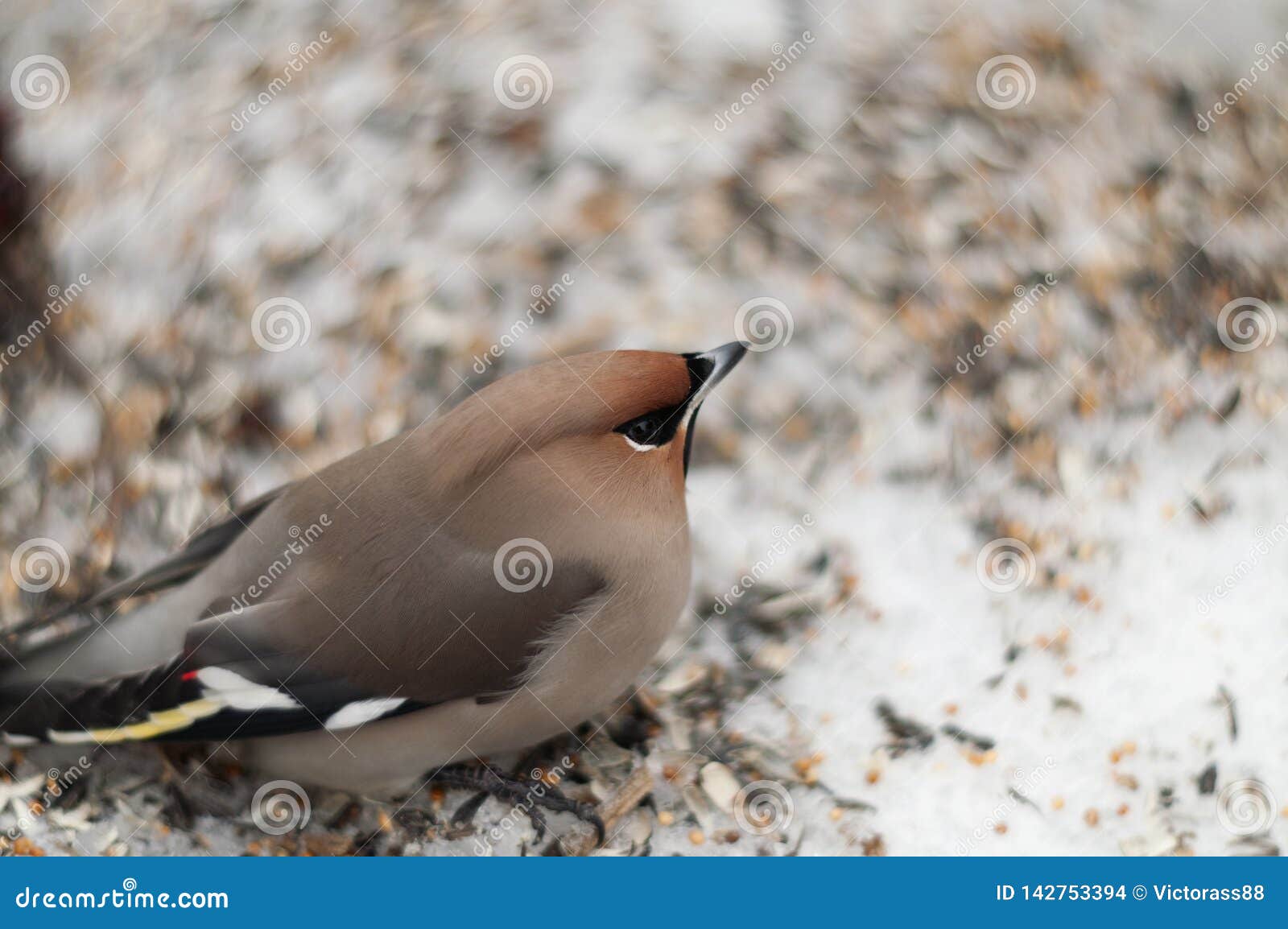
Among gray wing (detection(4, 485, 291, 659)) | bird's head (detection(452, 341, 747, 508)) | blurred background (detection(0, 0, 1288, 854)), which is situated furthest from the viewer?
blurred background (detection(0, 0, 1288, 854))

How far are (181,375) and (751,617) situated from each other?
4.69 feet

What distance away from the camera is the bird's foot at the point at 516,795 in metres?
2.33

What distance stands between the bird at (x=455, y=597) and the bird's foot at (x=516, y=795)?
0.21 m

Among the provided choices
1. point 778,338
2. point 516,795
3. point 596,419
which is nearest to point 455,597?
point 596,419

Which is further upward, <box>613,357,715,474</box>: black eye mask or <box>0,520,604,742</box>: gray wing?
<box>613,357,715,474</box>: black eye mask

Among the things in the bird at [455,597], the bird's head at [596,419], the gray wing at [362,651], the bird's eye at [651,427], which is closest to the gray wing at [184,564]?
the bird at [455,597]

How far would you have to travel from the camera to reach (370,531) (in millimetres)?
2092

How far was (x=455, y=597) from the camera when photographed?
2.03 m

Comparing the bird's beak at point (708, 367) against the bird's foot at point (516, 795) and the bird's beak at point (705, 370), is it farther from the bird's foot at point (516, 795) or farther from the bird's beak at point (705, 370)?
the bird's foot at point (516, 795)

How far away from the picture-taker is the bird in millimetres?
2021

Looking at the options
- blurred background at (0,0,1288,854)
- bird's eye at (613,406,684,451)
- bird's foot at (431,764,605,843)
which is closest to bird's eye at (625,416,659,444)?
bird's eye at (613,406,684,451)

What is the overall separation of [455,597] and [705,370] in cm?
57

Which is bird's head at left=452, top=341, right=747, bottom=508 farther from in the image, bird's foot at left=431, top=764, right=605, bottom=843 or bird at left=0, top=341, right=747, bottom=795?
bird's foot at left=431, top=764, right=605, bottom=843

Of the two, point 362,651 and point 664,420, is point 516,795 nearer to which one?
point 362,651
